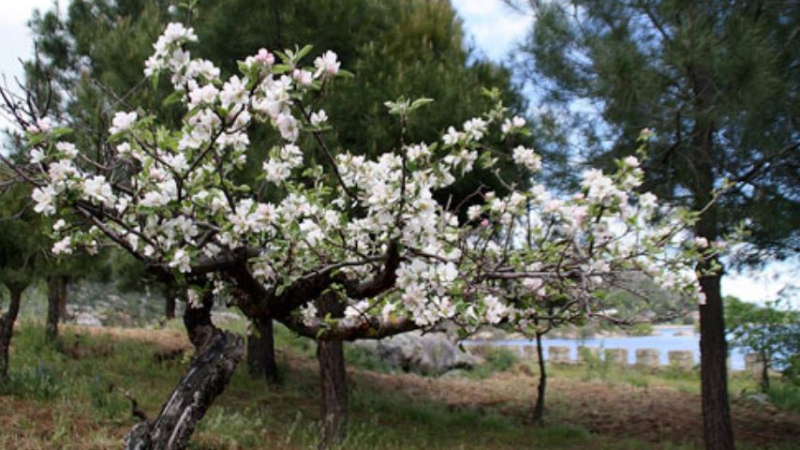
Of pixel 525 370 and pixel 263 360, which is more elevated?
pixel 263 360

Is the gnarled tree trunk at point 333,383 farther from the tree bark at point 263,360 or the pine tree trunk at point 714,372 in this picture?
the pine tree trunk at point 714,372

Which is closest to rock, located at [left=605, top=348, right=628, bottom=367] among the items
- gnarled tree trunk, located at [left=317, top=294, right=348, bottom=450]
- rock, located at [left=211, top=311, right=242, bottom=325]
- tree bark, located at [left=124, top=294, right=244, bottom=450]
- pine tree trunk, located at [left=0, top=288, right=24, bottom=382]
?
rock, located at [left=211, top=311, right=242, bottom=325]

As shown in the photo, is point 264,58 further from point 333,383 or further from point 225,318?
point 225,318

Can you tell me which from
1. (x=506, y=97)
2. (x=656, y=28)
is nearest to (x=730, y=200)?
(x=656, y=28)

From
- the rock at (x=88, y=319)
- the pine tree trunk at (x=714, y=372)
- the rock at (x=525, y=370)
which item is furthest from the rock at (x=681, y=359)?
the rock at (x=88, y=319)

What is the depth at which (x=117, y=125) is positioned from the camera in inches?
91.7

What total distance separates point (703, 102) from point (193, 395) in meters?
4.95

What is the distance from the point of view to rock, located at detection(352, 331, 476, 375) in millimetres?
12812

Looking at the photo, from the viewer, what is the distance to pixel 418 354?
1309 cm

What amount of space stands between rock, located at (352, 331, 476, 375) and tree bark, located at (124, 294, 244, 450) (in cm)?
907

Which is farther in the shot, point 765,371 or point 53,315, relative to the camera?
point 765,371

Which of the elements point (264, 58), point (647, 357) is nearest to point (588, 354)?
point (647, 357)

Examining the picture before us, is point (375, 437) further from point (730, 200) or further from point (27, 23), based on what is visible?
point (27, 23)

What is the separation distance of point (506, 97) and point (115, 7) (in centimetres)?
762
